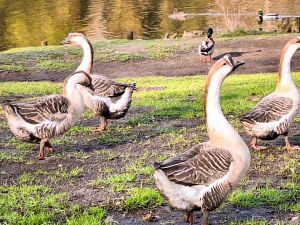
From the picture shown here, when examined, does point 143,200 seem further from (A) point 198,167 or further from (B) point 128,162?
(B) point 128,162

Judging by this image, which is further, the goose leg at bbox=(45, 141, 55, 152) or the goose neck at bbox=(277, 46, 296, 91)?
the goose leg at bbox=(45, 141, 55, 152)

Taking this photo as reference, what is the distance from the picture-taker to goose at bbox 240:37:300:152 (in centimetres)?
793

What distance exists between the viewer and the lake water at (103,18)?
39.9 m

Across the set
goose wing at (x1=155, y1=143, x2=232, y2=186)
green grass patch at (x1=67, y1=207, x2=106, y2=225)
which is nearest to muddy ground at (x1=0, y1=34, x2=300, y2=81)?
green grass patch at (x1=67, y1=207, x2=106, y2=225)

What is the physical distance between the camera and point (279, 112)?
26.1 feet

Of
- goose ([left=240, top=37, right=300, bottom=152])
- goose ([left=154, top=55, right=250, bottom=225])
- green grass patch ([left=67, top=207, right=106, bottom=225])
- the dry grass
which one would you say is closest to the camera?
goose ([left=154, top=55, right=250, bottom=225])

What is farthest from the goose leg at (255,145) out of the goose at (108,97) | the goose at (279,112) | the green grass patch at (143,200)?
the goose at (108,97)

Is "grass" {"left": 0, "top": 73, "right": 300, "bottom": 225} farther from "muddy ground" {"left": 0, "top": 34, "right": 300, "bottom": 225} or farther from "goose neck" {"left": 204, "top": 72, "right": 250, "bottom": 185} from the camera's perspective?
"goose neck" {"left": 204, "top": 72, "right": 250, "bottom": 185}

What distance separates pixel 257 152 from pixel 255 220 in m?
2.53

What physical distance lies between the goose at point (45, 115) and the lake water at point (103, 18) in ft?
93.4

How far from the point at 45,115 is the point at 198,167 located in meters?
3.66

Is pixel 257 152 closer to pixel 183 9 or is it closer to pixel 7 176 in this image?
pixel 7 176

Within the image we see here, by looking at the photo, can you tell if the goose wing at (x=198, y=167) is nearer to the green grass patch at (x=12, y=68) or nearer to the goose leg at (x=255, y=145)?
the goose leg at (x=255, y=145)

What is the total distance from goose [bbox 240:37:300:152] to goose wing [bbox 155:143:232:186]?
2.69 meters
